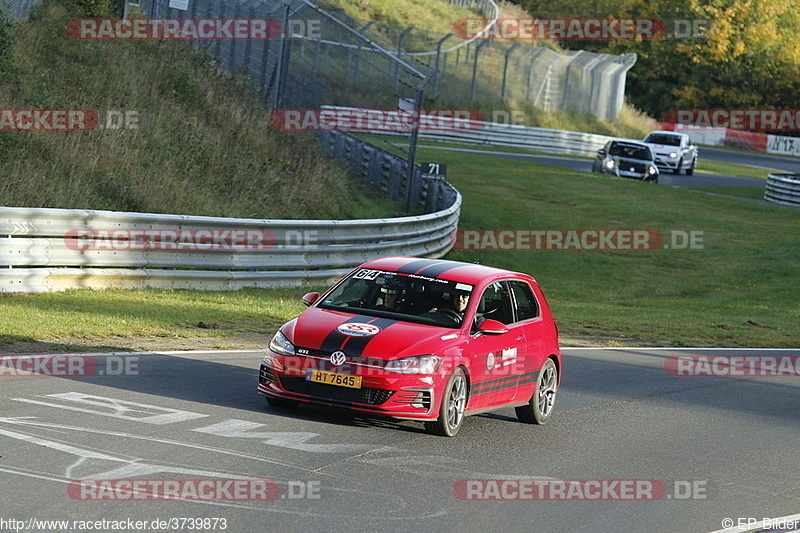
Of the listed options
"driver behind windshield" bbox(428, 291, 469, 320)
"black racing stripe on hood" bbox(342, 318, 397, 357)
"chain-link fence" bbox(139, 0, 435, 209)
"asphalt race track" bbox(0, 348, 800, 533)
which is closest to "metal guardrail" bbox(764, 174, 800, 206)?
"chain-link fence" bbox(139, 0, 435, 209)

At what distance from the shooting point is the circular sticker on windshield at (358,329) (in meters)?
9.79

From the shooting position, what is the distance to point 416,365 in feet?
31.6

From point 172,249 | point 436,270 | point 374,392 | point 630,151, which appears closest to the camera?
point 374,392

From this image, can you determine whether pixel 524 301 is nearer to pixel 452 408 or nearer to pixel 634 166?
pixel 452 408

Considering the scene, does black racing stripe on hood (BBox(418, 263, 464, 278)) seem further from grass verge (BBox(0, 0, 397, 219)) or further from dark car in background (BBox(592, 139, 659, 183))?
dark car in background (BBox(592, 139, 659, 183))

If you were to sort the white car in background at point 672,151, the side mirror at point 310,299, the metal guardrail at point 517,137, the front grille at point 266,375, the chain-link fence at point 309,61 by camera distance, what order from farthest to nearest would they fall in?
the metal guardrail at point 517,137, the white car in background at point 672,151, the chain-link fence at point 309,61, the side mirror at point 310,299, the front grille at point 266,375

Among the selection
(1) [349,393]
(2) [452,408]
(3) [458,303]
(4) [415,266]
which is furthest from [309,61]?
(1) [349,393]

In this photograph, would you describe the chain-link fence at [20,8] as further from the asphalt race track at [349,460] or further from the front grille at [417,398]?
the front grille at [417,398]

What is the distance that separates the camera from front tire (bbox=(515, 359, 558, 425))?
1124 centimetres

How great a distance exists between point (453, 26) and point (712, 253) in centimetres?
4145

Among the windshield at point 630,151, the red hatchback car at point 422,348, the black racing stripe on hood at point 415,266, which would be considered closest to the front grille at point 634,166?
the windshield at point 630,151

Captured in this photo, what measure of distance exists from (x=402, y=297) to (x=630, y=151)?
34.4 m

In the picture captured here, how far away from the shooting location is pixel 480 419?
11.4 meters

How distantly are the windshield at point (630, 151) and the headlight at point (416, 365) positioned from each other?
114 ft
